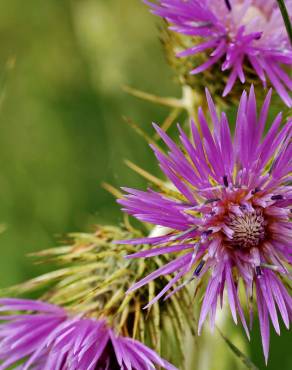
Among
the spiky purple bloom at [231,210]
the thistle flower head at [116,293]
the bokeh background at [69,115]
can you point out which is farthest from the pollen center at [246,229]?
the bokeh background at [69,115]

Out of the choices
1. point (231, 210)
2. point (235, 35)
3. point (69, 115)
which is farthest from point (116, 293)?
point (69, 115)

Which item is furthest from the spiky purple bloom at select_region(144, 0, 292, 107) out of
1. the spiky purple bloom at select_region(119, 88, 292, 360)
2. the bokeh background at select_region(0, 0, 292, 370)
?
the bokeh background at select_region(0, 0, 292, 370)

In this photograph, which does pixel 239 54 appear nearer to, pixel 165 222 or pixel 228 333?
pixel 165 222

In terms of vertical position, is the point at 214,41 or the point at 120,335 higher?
the point at 214,41

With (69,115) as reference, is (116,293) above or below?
below

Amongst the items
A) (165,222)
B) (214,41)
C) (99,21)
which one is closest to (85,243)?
(165,222)

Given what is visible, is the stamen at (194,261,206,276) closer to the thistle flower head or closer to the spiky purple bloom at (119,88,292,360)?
the spiky purple bloom at (119,88,292,360)

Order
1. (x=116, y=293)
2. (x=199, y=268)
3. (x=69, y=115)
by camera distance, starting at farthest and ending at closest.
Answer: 1. (x=69, y=115)
2. (x=116, y=293)
3. (x=199, y=268)

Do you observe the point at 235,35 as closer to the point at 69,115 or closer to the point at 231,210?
the point at 231,210
